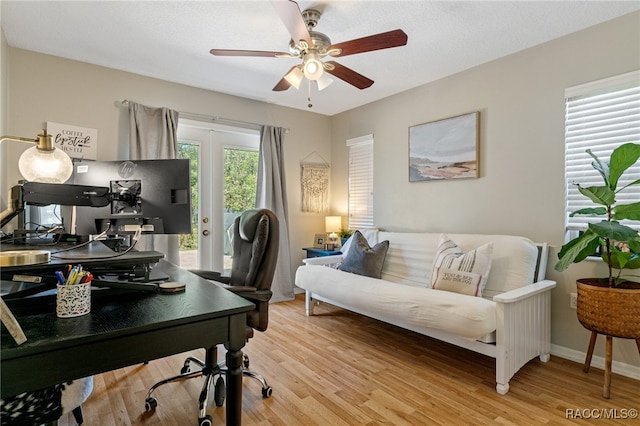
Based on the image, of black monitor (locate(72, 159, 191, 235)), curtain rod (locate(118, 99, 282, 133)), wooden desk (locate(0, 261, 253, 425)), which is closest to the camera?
wooden desk (locate(0, 261, 253, 425))

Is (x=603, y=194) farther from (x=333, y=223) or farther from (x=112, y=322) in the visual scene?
(x=333, y=223)

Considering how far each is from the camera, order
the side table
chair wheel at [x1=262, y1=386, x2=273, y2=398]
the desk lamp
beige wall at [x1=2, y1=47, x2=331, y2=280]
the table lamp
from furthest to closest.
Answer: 1. the table lamp
2. the side table
3. beige wall at [x1=2, y1=47, x2=331, y2=280]
4. chair wheel at [x1=262, y1=386, x2=273, y2=398]
5. the desk lamp

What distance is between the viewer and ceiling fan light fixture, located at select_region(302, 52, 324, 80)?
2102 millimetres

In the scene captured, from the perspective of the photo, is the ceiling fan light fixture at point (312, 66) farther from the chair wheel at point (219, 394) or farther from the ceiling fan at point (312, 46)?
the chair wheel at point (219, 394)

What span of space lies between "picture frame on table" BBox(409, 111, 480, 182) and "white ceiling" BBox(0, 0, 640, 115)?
514 mm

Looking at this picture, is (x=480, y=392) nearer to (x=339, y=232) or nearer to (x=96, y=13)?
(x=339, y=232)

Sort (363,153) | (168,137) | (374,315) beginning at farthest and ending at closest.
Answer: (363,153) → (168,137) → (374,315)

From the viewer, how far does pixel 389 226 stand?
3953 mm

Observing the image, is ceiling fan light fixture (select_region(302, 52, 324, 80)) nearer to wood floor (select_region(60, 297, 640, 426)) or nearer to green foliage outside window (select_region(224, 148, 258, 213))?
wood floor (select_region(60, 297, 640, 426))

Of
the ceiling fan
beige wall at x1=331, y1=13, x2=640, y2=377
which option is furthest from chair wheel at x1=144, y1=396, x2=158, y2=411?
beige wall at x1=331, y1=13, x2=640, y2=377

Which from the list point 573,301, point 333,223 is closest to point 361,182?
point 333,223

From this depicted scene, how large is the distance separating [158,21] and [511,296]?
303 centimetres

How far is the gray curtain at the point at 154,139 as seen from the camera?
10.5ft

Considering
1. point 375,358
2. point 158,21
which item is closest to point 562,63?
point 375,358
